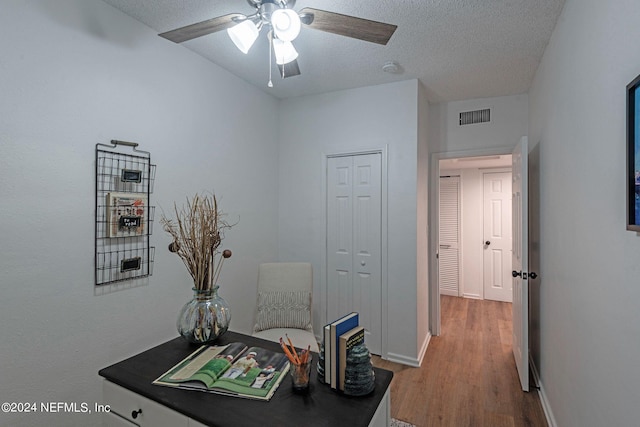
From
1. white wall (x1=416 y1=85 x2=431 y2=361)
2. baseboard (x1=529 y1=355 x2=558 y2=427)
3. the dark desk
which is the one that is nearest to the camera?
the dark desk

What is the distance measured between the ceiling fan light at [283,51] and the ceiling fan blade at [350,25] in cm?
20

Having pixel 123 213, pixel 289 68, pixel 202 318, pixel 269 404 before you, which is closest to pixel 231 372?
pixel 269 404

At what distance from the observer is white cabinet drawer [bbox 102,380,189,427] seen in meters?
1.12

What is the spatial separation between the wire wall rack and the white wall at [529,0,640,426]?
2423mm

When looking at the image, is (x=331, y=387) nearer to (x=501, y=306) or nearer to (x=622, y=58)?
(x=622, y=58)

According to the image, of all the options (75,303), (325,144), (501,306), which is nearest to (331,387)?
(75,303)

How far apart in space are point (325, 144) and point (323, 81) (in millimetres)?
613

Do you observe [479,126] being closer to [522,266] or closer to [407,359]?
[522,266]

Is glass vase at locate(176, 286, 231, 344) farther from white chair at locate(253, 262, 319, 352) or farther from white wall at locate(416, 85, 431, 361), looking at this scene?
white wall at locate(416, 85, 431, 361)

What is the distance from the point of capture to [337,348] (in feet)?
3.85

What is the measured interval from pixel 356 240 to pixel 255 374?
82.1 inches

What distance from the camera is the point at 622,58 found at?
1.13 metres

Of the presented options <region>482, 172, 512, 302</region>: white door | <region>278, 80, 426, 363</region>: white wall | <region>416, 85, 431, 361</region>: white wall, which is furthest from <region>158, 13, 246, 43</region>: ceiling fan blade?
<region>482, 172, 512, 302</region>: white door

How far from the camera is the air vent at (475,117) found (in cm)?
338
